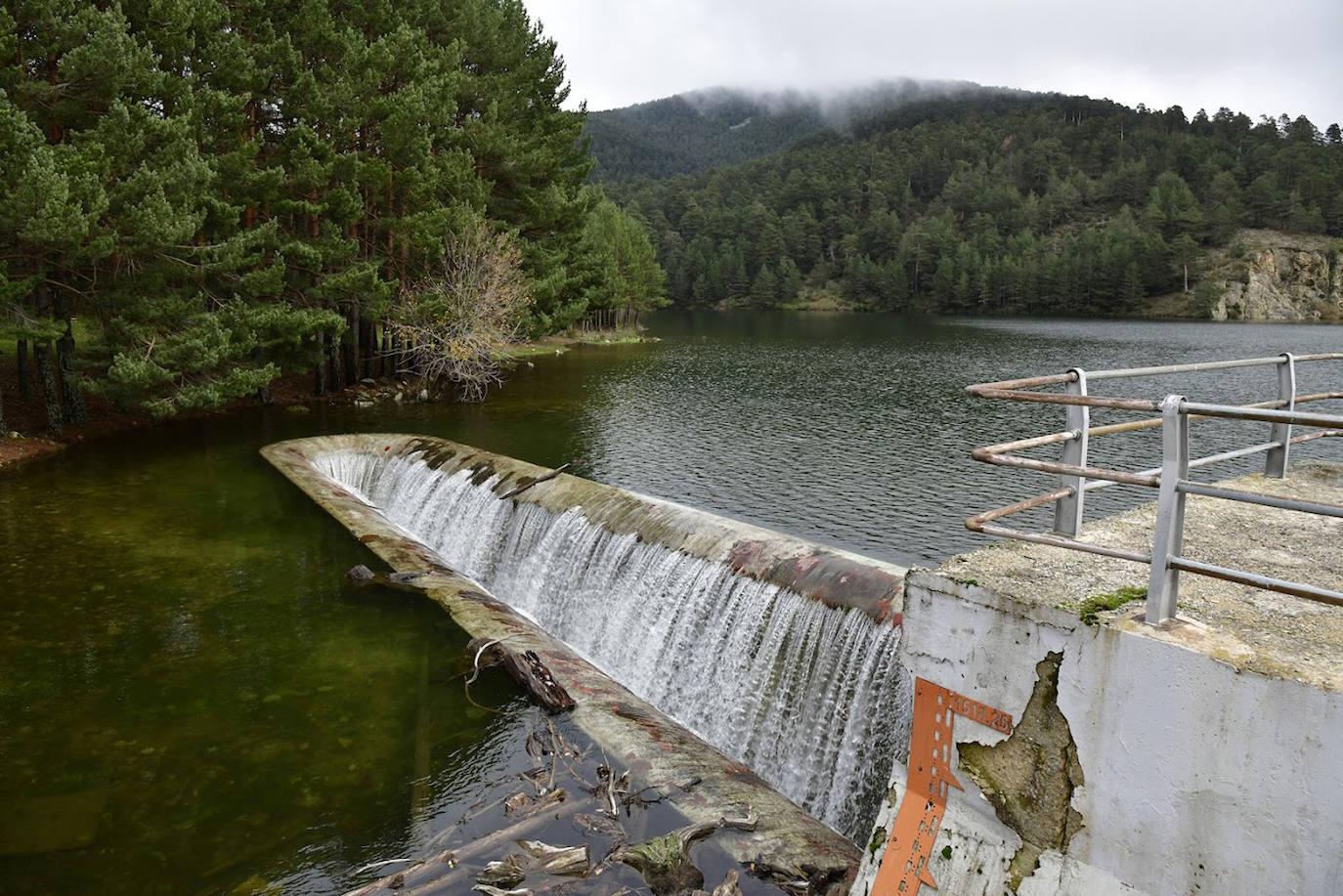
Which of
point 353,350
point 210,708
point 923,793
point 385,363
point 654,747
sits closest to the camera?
point 923,793

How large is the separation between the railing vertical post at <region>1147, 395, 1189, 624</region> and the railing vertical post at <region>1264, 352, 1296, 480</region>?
3.88 meters

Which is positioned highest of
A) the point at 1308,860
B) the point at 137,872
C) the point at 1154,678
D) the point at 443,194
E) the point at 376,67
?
the point at 376,67

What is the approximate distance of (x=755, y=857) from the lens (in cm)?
752

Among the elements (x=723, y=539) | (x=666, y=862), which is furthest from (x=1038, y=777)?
(x=723, y=539)

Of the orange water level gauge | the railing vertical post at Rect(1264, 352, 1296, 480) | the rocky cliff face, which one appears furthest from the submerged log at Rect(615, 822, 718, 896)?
the rocky cliff face

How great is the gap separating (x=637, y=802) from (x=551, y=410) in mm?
23762

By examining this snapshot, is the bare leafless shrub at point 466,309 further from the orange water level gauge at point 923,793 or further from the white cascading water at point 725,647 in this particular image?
the orange water level gauge at point 923,793

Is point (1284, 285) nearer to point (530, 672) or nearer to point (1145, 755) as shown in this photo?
point (530, 672)

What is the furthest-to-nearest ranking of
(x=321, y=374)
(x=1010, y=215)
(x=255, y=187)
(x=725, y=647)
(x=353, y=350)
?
(x=1010, y=215) < (x=353, y=350) < (x=321, y=374) < (x=255, y=187) < (x=725, y=647)

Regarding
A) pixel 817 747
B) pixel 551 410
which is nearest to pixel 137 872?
pixel 817 747

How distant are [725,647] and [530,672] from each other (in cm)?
261

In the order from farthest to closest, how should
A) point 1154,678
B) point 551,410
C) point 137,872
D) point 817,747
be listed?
point 551,410, point 817,747, point 137,872, point 1154,678

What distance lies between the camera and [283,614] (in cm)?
1298

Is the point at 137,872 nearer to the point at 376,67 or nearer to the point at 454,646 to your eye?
the point at 454,646
